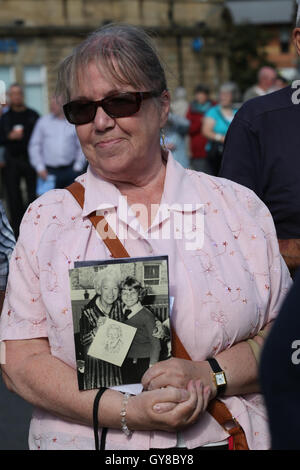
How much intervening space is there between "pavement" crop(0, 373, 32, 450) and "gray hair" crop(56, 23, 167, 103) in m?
2.11

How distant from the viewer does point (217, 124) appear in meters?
11.2

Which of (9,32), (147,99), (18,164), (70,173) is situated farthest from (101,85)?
(9,32)

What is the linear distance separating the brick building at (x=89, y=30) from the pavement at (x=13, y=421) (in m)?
25.0

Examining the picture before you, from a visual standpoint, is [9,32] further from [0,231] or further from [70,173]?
[0,231]

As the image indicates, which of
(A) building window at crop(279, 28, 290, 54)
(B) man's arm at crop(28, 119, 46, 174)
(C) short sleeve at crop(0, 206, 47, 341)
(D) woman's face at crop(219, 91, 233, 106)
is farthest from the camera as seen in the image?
(A) building window at crop(279, 28, 290, 54)

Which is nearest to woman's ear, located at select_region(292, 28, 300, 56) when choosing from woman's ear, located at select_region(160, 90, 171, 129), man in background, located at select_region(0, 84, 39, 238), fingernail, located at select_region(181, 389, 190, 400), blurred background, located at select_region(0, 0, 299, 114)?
woman's ear, located at select_region(160, 90, 171, 129)

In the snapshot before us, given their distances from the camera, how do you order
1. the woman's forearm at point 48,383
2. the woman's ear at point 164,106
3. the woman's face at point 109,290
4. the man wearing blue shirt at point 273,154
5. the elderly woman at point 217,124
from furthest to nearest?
the elderly woman at point 217,124 < the man wearing blue shirt at point 273,154 < the woman's ear at point 164,106 < the woman's forearm at point 48,383 < the woman's face at point 109,290

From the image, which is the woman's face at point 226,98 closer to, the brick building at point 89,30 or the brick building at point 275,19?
the brick building at point 89,30

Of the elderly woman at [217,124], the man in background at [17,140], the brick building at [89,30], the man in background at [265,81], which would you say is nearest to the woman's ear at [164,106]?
the elderly woman at [217,124]

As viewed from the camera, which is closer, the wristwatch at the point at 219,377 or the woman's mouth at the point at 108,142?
the wristwatch at the point at 219,377

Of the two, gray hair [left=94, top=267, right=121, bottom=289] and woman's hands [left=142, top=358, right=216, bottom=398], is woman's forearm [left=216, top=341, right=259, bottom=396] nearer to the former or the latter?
woman's hands [left=142, top=358, right=216, bottom=398]

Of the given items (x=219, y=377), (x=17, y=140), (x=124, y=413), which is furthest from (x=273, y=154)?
(x=17, y=140)

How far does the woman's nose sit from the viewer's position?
8.67ft

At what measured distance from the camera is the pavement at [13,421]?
4.39m
